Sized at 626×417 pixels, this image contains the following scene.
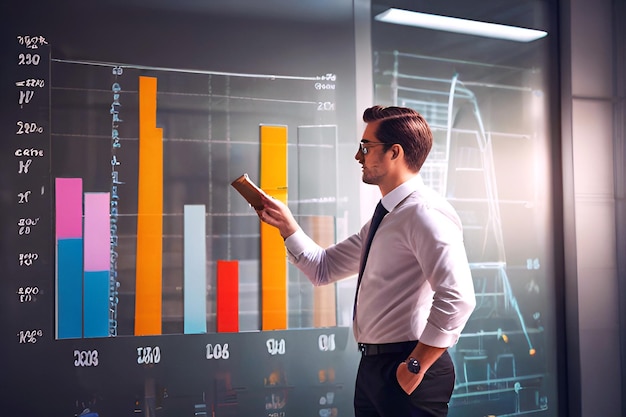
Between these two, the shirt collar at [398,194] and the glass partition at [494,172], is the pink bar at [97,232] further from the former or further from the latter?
the glass partition at [494,172]

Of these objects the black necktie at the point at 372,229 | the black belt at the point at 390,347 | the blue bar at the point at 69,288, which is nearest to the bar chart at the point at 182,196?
the blue bar at the point at 69,288

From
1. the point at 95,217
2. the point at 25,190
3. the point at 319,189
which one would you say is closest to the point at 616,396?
the point at 319,189

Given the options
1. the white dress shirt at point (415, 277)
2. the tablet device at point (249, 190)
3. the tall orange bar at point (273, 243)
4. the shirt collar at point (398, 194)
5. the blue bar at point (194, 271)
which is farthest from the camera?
the tall orange bar at point (273, 243)

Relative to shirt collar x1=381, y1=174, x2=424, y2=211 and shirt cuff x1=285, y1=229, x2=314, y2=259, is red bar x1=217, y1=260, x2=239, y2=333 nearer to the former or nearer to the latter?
shirt cuff x1=285, y1=229, x2=314, y2=259

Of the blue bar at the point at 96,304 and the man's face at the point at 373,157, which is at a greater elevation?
the man's face at the point at 373,157

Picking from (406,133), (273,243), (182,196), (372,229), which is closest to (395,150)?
(406,133)

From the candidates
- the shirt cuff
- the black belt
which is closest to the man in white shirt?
the black belt

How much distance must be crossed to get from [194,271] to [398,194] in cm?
89

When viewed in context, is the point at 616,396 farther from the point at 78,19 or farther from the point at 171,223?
the point at 78,19

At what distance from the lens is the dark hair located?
7.67ft

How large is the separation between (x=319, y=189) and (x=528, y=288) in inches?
46.9

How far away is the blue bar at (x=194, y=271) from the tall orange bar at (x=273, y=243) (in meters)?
0.25

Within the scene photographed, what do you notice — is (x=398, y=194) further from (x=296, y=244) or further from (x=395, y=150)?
(x=296, y=244)

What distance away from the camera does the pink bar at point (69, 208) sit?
2.55 meters
